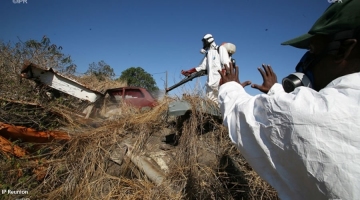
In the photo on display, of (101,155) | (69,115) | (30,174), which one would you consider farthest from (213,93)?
(30,174)

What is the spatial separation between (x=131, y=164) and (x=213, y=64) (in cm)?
309

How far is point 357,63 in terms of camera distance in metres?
0.75

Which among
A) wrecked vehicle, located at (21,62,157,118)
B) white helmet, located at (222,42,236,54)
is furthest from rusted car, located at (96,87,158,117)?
white helmet, located at (222,42,236,54)

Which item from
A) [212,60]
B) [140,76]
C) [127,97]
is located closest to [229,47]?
[212,60]

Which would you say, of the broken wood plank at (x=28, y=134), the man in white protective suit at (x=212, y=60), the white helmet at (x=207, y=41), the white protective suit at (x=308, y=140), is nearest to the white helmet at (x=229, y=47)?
the man in white protective suit at (x=212, y=60)

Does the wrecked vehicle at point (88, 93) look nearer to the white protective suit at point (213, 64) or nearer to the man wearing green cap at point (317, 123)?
the white protective suit at point (213, 64)

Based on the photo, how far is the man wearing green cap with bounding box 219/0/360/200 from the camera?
2.00 feet

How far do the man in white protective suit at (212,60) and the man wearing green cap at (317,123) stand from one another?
347cm

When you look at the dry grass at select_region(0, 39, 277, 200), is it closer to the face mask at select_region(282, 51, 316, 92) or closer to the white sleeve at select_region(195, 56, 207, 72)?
the face mask at select_region(282, 51, 316, 92)

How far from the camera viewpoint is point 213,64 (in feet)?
16.2

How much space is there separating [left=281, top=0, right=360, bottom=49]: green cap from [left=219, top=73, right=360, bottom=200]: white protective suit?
0.20m

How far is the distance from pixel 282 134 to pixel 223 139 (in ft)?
7.54

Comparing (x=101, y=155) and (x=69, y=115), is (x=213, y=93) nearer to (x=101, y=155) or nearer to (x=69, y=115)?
(x=101, y=155)

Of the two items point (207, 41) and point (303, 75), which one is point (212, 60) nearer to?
point (207, 41)
